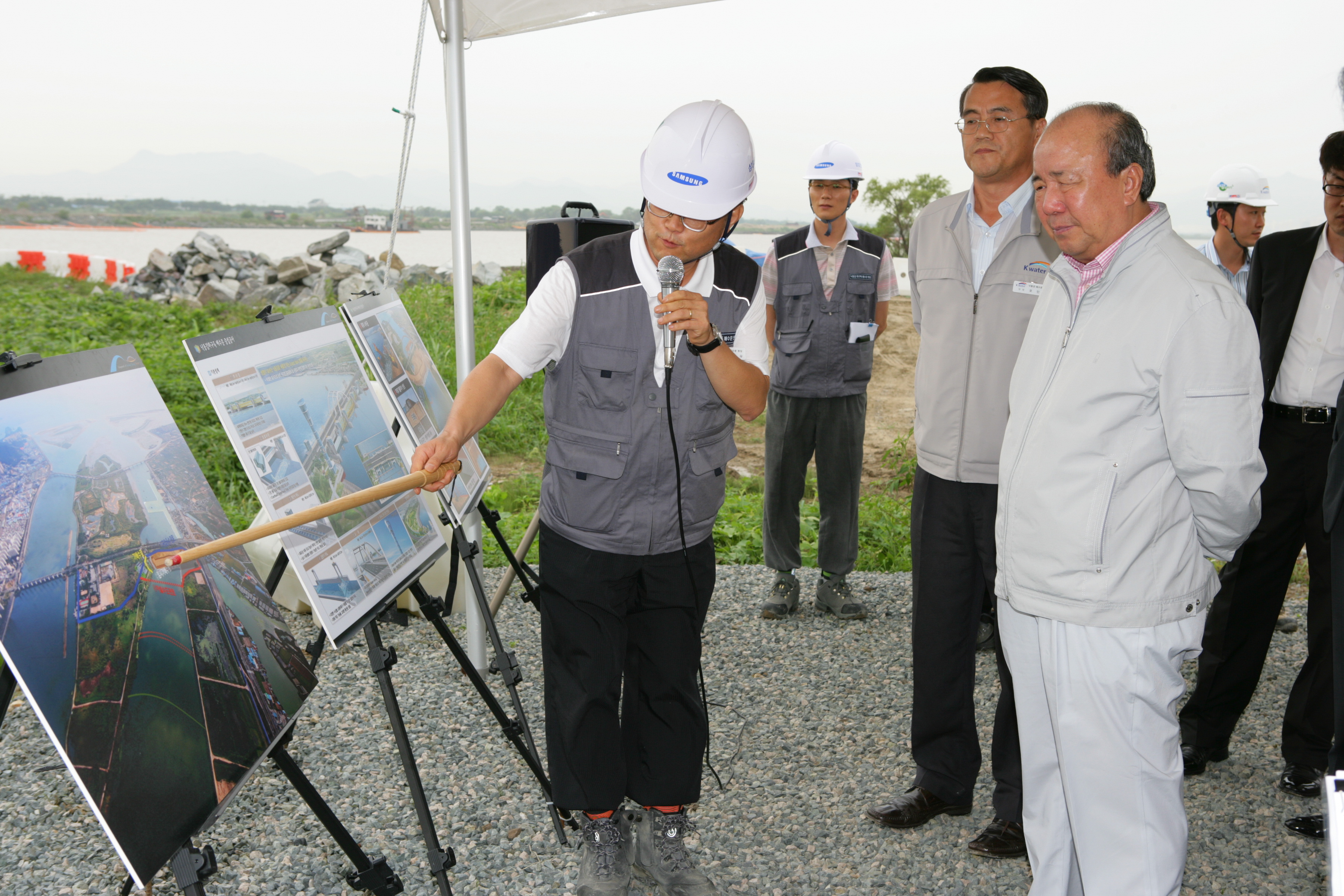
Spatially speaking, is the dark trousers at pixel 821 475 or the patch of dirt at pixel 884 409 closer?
the dark trousers at pixel 821 475

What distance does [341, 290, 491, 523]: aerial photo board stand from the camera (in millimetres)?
2594

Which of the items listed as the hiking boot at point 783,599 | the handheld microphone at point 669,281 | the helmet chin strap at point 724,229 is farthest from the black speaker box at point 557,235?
the hiking boot at point 783,599

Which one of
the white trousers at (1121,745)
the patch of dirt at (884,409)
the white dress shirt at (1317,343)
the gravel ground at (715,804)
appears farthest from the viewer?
the patch of dirt at (884,409)

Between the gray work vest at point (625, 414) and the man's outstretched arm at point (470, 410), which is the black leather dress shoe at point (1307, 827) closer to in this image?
the gray work vest at point (625, 414)

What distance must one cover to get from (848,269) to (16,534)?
3723 millimetres

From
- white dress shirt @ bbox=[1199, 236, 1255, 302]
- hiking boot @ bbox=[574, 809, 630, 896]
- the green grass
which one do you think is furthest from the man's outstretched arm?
white dress shirt @ bbox=[1199, 236, 1255, 302]

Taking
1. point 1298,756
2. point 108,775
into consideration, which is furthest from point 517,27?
point 1298,756

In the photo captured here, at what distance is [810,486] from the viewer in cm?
796

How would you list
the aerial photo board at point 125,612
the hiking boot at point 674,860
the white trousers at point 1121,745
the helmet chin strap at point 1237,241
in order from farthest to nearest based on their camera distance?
the helmet chin strap at point 1237,241
the hiking boot at point 674,860
the white trousers at point 1121,745
the aerial photo board at point 125,612

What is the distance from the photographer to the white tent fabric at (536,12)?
3514mm

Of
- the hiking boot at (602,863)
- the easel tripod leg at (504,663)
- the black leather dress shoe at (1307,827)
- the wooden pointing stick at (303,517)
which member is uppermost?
the wooden pointing stick at (303,517)

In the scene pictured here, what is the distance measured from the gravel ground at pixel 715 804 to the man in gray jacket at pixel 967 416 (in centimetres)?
19

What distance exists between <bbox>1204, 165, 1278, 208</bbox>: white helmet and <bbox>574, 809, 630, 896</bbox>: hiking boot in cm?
456

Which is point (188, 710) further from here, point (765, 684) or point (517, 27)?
point (517, 27)
